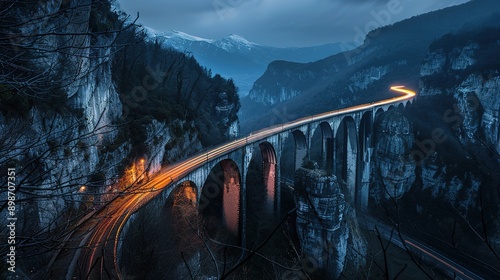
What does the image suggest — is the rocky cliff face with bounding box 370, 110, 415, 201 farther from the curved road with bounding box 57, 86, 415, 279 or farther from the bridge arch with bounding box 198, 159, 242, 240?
the curved road with bounding box 57, 86, 415, 279

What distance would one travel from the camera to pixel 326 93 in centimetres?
14525

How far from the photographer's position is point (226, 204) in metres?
35.5

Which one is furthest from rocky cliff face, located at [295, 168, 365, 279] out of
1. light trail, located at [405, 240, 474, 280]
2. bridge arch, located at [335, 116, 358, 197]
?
bridge arch, located at [335, 116, 358, 197]

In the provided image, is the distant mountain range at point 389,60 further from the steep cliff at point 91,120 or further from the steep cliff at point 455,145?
the steep cliff at point 91,120

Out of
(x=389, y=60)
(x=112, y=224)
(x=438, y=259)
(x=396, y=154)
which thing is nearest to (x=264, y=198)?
(x=112, y=224)

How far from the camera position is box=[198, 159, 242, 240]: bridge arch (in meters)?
33.4

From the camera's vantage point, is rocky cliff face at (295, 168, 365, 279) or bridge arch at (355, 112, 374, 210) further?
bridge arch at (355, 112, 374, 210)

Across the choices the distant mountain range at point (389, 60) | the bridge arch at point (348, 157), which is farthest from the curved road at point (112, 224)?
the distant mountain range at point (389, 60)

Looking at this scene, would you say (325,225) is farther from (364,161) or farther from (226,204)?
(364,161)

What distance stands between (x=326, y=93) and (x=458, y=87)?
248ft

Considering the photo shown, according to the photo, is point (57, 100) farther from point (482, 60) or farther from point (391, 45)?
point (391, 45)

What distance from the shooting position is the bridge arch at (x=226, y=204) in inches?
1316

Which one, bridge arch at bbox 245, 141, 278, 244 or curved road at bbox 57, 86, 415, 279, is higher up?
curved road at bbox 57, 86, 415, 279

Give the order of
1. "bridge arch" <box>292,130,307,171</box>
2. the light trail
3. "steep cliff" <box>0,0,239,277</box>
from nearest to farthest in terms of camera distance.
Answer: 1. "steep cliff" <box>0,0,239,277</box>
2. the light trail
3. "bridge arch" <box>292,130,307,171</box>
